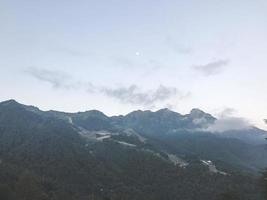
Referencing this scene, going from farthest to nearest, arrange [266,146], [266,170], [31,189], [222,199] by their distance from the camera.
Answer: [31,189] → [222,199] → [266,170] → [266,146]

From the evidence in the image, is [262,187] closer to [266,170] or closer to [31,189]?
[266,170]

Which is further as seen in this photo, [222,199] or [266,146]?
[222,199]

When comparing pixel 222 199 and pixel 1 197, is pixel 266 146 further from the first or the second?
pixel 1 197

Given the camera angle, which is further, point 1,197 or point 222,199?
point 1,197

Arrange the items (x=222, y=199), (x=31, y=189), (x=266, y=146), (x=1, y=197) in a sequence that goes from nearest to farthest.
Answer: (x=266, y=146) < (x=222, y=199) < (x=31, y=189) < (x=1, y=197)

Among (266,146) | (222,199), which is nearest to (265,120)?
(266,146)

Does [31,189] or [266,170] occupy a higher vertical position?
[266,170]

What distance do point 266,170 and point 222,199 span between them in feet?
47.2

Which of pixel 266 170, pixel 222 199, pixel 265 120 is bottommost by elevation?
pixel 222 199

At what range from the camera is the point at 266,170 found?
9281cm

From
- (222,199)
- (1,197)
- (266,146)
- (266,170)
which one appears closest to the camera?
(266,146)

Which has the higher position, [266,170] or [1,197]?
[266,170]

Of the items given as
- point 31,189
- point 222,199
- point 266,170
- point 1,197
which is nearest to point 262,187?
point 266,170

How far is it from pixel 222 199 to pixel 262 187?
38.8 ft
